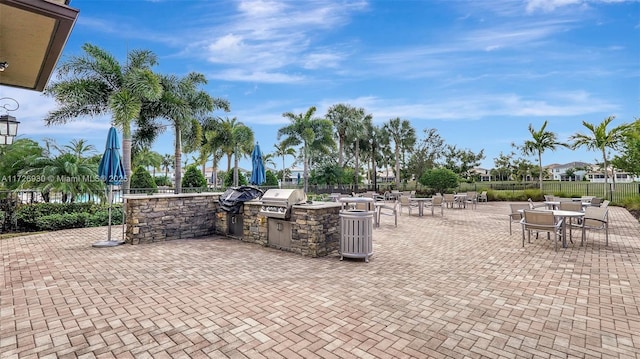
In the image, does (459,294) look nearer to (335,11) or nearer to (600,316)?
(600,316)

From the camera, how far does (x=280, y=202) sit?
5.28m

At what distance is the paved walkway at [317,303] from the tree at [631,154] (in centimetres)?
805

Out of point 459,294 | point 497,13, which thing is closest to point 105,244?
point 459,294

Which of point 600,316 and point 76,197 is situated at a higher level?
point 76,197

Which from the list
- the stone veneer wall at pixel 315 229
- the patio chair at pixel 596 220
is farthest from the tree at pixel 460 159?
the stone veneer wall at pixel 315 229

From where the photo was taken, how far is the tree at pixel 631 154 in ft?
35.7

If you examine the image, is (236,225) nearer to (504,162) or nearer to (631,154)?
(631,154)

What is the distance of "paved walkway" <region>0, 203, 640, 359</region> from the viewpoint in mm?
2275

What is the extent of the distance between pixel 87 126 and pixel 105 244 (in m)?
9.98

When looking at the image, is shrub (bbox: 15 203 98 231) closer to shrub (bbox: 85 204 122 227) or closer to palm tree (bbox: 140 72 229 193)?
shrub (bbox: 85 204 122 227)

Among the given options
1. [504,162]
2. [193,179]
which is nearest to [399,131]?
[504,162]

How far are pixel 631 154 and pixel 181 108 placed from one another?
60.5 ft

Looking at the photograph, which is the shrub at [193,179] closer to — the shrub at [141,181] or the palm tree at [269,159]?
the shrub at [141,181]

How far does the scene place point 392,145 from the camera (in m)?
31.1
